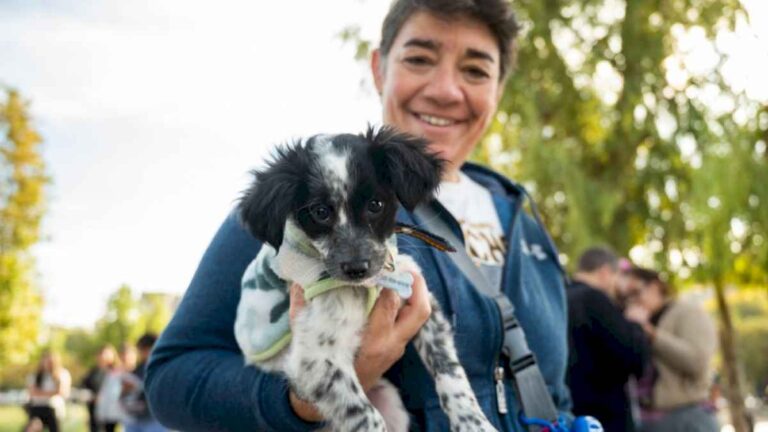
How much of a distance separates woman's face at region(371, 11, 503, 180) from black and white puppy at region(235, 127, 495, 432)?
0.42 m

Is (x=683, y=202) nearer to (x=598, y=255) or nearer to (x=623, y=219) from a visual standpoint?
(x=623, y=219)

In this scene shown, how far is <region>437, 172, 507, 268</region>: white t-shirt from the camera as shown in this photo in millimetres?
2604

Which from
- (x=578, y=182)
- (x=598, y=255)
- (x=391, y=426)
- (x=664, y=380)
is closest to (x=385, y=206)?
(x=391, y=426)

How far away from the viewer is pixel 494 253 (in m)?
2.66

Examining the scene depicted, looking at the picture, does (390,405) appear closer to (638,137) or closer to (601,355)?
(601,355)

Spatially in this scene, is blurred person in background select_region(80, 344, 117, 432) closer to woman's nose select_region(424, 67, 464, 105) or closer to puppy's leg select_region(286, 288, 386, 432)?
woman's nose select_region(424, 67, 464, 105)

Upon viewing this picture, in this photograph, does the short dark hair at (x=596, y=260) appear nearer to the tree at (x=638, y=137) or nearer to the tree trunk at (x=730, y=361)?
the tree at (x=638, y=137)

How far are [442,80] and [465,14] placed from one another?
224 millimetres

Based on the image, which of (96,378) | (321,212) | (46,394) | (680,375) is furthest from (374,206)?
(46,394)

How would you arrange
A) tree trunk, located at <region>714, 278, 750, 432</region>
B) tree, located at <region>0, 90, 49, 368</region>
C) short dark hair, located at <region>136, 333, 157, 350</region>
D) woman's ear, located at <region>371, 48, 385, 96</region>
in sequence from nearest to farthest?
woman's ear, located at <region>371, 48, 385, 96</region> < short dark hair, located at <region>136, 333, 157, 350</region> < tree trunk, located at <region>714, 278, 750, 432</region> < tree, located at <region>0, 90, 49, 368</region>

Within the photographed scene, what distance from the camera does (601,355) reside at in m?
5.71

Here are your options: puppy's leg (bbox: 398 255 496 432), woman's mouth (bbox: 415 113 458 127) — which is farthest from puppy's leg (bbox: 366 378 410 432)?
woman's mouth (bbox: 415 113 458 127)

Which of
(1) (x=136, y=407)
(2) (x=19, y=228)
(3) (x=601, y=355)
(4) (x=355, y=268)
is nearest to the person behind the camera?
(4) (x=355, y=268)

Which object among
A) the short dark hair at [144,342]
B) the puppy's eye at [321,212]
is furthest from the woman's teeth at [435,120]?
the short dark hair at [144,342]
